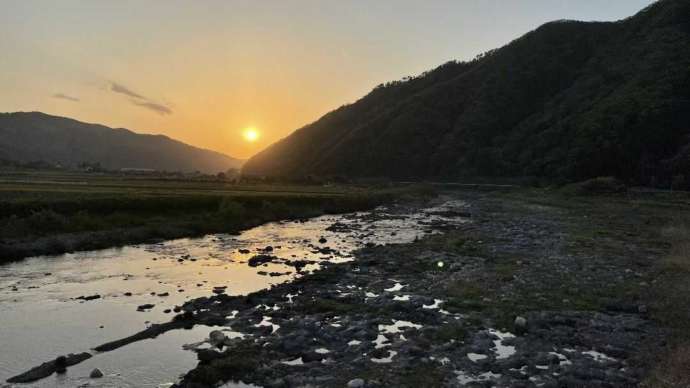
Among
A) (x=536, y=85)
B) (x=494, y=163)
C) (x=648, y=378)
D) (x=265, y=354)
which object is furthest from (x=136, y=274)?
(x=536, y=85)

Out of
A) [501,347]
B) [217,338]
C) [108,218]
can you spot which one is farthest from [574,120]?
[217,338]

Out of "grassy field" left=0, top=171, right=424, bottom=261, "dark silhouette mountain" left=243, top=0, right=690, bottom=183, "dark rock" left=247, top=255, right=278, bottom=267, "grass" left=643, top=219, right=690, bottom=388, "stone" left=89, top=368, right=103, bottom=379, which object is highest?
"dark silhouette mountain" left=243, top=0, right=690, bottom=183

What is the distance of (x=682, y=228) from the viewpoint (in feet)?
138

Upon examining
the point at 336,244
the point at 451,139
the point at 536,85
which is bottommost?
the point at 336,244

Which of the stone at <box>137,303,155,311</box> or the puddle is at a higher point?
the puddle

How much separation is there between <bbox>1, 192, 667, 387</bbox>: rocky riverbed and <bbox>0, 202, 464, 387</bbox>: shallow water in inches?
33.2

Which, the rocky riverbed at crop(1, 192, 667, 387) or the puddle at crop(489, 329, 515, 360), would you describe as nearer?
the rocky riverbed at crop(1, 192, 667, 387)

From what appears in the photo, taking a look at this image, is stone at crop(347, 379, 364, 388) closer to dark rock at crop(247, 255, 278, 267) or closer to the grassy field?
dark rock at crop(247, 255, 278, 267)

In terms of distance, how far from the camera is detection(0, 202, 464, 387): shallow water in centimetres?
1362

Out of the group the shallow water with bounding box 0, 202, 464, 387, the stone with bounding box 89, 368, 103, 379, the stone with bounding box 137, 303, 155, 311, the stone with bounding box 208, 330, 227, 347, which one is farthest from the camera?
the stone with bounding box 137, 303, 155, 311

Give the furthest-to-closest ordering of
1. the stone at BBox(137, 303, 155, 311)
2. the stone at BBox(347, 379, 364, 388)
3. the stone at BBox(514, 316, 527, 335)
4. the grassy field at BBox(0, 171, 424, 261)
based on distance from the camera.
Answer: the grassy field at BBox(0, 171, 424, 261)
the stone at BBox(137, 303, 155, 311)
the stone at BBox(514, 316, 527, 335)
the stone at BBox(347, 379, 364, 388)

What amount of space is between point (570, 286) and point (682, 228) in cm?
2831

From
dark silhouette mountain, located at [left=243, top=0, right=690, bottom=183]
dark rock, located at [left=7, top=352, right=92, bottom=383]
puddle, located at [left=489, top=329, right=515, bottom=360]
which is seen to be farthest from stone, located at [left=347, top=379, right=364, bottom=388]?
dark silhouette mountain, located at [left=243, top=0, right=690, bottom=183]

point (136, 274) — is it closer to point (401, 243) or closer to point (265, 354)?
point (265, 354)
